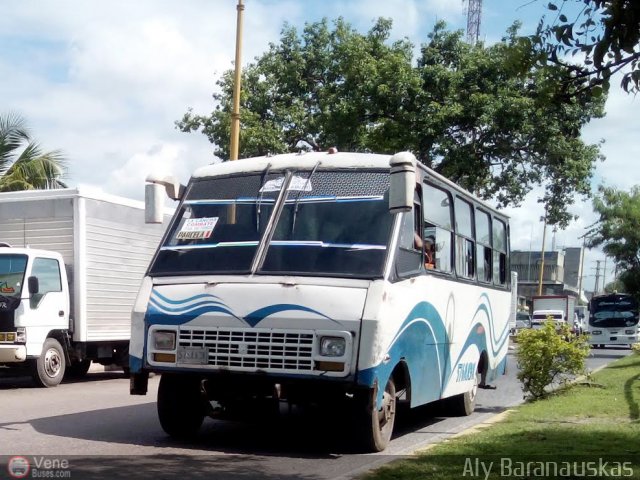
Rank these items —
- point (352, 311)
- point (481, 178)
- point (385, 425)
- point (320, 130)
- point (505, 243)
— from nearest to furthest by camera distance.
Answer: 1. point (352, 311)
2. point (385, 425)
3. point (505, 243)
4. point (481, 178)
5. point (320, 130)

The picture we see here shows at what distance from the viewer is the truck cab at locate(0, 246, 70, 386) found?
14.9 meters

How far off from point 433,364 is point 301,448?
1880 mm

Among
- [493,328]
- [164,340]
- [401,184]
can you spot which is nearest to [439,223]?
[401,184]

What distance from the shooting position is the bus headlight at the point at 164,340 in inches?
342

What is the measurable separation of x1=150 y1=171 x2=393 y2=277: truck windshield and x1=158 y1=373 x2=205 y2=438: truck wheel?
3.71ft

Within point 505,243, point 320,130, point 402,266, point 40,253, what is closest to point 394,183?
point 402,266

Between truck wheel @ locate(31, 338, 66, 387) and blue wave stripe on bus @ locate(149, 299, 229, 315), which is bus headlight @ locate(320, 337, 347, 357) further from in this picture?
truck wheel @ locate(31, 338, 66, 387)

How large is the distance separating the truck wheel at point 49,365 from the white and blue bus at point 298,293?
656 centimetres

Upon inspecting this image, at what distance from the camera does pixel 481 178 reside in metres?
25.8

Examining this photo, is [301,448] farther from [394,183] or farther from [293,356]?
[394,183]

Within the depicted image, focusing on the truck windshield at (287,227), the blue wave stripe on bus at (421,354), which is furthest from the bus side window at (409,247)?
the blue wave stripe on bus at (421,354)

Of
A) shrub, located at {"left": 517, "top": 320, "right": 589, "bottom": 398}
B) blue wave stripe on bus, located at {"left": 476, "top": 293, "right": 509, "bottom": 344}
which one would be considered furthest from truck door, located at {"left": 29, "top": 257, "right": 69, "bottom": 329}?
shrub, located at {"left": 517, "top": 320, "right": 589, "bottom": 398}

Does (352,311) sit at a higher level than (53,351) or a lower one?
higher

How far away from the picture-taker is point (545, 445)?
8.84 meters
